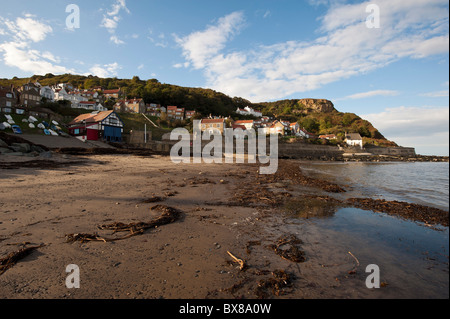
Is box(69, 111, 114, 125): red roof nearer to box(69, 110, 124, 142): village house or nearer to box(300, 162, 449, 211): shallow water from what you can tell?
box(69, 110, 124, 142): village house

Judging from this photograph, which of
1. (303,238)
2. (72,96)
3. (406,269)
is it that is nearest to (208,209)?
(303,238)

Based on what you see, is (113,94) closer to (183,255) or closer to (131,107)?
(131,107)

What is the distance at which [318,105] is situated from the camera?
173 metres

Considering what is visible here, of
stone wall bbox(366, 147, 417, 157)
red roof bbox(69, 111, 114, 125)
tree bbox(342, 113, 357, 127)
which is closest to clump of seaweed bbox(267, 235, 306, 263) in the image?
red roof bbox(69, 111, 114, 125)

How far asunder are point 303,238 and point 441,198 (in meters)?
8.48

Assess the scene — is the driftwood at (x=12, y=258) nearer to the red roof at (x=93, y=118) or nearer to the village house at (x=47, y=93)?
the red roof at (x=93, y=118)

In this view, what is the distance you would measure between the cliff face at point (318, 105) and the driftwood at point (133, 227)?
182 metres

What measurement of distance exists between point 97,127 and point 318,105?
575 feet

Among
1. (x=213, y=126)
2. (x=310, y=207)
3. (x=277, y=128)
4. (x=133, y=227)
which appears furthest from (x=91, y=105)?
(x=310, y=207)

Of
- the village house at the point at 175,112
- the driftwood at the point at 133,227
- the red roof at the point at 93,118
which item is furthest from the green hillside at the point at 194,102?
the driftwood at the point at 133,227

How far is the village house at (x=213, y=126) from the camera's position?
65894mm

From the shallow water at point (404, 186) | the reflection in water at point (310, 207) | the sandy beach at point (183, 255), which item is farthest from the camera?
the shallow water at point (404, 186)

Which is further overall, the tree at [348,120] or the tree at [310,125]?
the tree at [348,120]

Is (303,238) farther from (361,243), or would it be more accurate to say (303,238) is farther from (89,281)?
(89,281)
